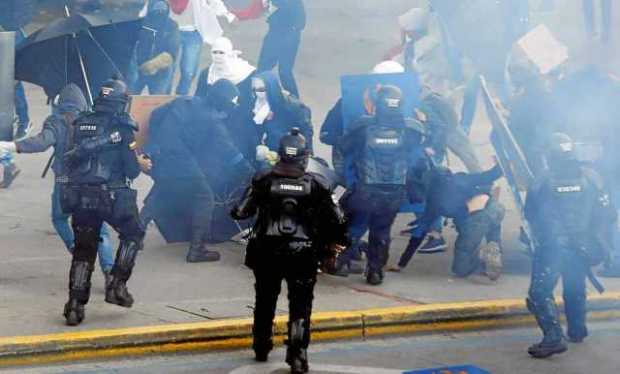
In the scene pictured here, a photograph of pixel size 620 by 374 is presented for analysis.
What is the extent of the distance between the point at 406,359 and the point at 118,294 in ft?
7.01

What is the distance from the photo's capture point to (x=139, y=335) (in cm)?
989

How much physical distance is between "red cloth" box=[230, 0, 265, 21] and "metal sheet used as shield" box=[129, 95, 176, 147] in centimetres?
297

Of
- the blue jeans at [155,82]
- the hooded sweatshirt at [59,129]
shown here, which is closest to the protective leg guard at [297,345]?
the hooded sweatshirt at [59,129]

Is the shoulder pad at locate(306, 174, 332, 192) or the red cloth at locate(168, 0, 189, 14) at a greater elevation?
the red cloth at locate(168, 0, 189, 14)

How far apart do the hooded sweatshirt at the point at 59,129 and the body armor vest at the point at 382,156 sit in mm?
2186

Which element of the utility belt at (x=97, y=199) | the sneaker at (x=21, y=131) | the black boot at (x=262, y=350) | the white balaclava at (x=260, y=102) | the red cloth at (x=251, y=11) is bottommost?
the black boot at (x=262, y=350)

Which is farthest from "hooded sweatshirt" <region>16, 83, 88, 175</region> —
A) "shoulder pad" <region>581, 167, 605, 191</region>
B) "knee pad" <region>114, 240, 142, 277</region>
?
"shoulder pad" <region>581, 167, 605, 191</region>

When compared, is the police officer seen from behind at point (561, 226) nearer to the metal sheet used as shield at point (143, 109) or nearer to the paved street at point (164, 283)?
the paved street at point (164, 283)

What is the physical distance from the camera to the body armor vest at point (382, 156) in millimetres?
11484

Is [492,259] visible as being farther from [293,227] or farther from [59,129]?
[59,129]

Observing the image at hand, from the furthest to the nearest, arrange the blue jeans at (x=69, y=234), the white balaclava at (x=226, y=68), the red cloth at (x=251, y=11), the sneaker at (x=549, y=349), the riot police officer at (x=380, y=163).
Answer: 1. the red cloth at (x=251, y=11)
2. the white balaclava at (x=226, y=68)
3. the riot police officer at (x=380, y=163)
4. the blue jeans at (x=69, y=234)
5. the sneaker at (x=549, y=349)

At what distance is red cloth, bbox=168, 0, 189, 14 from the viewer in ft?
52.6

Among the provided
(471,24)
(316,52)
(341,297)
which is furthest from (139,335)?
(316,52)

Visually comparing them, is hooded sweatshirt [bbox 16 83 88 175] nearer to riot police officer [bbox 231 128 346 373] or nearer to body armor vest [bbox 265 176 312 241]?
riot police officer [bbox 231 128 346 373]
